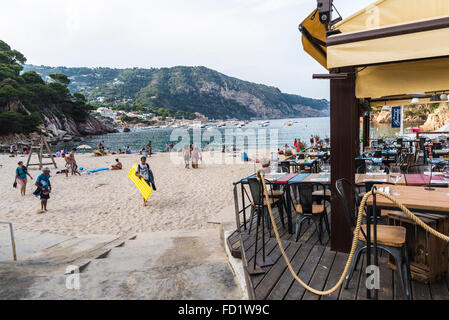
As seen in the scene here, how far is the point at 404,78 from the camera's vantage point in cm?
294

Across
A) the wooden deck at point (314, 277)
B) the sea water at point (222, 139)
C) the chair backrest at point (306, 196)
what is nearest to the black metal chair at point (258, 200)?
the chair backrest at point (306, 196)

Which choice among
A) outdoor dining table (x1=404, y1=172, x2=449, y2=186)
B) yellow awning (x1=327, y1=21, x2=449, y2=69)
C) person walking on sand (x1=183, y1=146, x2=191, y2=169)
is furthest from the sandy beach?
yellow awning (x1=327, y1=21, x2=449, y2=69)

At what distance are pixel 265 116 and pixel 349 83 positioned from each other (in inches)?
7459

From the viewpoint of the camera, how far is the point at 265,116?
18912cm

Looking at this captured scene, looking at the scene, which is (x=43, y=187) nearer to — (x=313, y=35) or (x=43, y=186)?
(x=43, y=186)

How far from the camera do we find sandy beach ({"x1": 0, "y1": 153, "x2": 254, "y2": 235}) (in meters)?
8.23

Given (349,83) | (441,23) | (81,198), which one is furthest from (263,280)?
(81,198)

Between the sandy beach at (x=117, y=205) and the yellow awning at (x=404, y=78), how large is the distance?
229 inches

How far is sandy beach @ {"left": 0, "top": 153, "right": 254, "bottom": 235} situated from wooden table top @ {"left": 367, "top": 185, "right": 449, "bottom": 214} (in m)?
5.43

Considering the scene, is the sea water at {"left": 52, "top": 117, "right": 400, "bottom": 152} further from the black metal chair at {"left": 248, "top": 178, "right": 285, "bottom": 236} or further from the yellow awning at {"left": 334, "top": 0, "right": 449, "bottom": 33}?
the yellow awning at {"left": 334, "top": 0, "right": 449, "bottom": 33}

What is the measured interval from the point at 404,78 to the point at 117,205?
31.4ft

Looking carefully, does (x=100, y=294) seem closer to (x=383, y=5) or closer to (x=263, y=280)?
(x=263, y=280)

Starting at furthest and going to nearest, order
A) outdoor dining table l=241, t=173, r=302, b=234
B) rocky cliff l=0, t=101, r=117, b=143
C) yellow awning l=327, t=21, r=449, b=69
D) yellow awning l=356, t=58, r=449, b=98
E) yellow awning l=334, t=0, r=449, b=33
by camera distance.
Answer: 1. rocky cliff l=0, t=101, r=117, b=143
2. outdoor dining table l=241, t=173, r=302, b=234
3. yellow awning l=356, t=58, r=449, b=98
4. yellow awning l=334, t=0, r=449, b=33
5. yellow awning l=327, t=21, r=449, b=69

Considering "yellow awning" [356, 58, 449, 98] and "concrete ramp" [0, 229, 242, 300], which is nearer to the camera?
"yellow awning" [356, 58, 449, 98]
